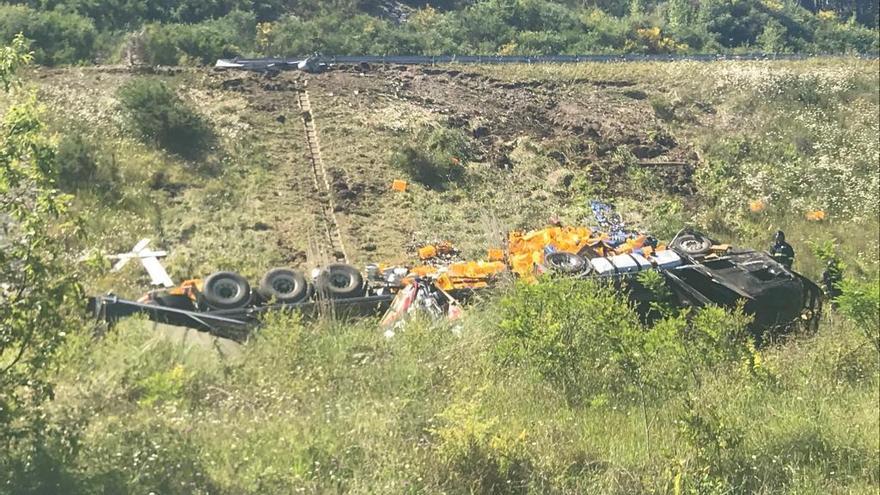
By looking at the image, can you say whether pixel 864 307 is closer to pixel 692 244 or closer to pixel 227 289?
pixel 692 244

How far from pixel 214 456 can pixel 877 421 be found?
4.76 meters

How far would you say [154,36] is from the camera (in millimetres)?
22891

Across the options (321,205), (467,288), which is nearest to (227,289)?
(467,288)

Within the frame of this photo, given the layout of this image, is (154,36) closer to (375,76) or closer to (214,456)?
(375,76)

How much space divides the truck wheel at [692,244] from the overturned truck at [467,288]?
12 cm

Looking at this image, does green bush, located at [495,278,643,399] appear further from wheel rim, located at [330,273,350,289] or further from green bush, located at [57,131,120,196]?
green bush, located at [57,131,120,196]

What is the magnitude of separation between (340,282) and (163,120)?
827cm

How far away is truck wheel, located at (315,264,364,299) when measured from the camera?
37.0 ft

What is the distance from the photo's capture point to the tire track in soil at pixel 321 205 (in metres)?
15.1

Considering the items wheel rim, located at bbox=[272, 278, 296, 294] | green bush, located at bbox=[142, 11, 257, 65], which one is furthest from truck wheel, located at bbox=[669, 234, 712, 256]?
green bush, located at bbox=[142, 11, 257, 65]

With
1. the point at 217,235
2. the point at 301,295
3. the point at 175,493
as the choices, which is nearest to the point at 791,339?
the point at 301,295

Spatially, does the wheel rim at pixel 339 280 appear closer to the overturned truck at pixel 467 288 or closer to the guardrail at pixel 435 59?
the overturned truck at pixel 467 288

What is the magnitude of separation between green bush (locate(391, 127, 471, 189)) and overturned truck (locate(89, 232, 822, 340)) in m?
6.62

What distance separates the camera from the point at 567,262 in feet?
37.6
